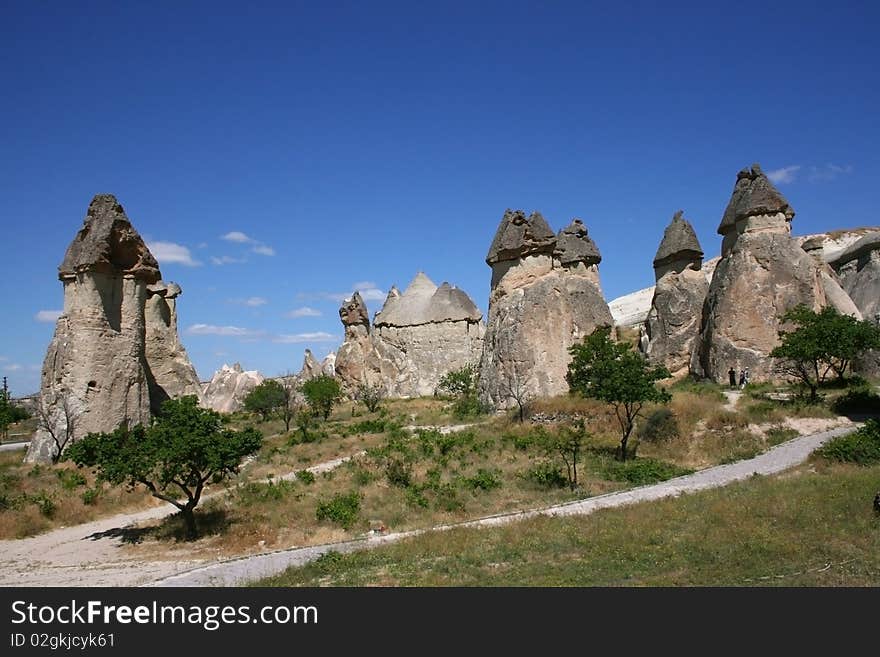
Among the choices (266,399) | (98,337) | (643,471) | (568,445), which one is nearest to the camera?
(643,471)

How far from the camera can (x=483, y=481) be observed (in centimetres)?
1259

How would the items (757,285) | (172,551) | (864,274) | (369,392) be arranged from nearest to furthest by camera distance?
(172,551) → (757,285) → (864,274) → (369,392)

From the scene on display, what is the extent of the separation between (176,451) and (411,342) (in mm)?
26777

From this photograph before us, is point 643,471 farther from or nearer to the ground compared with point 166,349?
nearer to the ground

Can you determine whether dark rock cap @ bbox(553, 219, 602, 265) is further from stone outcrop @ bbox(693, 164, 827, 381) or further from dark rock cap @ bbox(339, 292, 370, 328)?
dark rock cap @ bbox(339, 292, 370, 328)

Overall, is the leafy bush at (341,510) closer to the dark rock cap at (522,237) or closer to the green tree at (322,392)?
the dark rock cap at (522,237)

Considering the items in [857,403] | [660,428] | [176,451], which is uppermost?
[176,451]

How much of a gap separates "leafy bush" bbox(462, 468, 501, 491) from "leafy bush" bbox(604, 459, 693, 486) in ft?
7.49

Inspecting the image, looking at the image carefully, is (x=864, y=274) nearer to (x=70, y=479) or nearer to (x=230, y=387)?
(x=70, y=479)

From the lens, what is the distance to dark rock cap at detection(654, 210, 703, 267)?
87.2 feet

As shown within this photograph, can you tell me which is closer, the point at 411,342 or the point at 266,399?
the point at 266,399

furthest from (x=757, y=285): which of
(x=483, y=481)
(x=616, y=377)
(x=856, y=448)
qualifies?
(x=483, y=481)

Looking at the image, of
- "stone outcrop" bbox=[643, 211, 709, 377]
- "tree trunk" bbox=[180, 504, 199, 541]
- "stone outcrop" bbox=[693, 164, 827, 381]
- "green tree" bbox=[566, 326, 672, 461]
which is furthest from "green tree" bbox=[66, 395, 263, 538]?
"stone outcrop" bbox=[643, 211, 709, 377]
